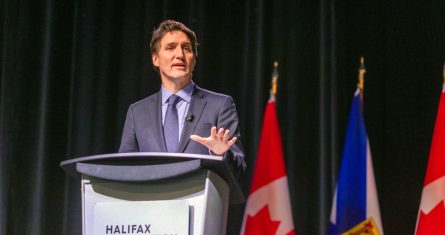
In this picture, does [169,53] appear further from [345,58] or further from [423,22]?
[423,22]

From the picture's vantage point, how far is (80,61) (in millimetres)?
3992

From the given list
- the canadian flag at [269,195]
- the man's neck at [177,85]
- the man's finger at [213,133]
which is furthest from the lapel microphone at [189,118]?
the canadian flag at [269,195]

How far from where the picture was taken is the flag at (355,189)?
Result: 2.91 metres

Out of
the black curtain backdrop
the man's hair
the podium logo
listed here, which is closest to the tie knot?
the man's hair

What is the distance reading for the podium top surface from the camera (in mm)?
1923

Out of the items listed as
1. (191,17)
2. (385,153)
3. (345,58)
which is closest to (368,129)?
(385,153)

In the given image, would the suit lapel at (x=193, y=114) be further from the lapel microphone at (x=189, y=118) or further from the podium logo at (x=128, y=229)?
the podium logo at (x=128, y=229)

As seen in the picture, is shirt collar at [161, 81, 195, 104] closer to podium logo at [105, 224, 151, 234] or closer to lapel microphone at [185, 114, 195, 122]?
lapel microphone at [185, 114, 195, 122]

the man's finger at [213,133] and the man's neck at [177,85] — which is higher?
the man's neck at [177,85]

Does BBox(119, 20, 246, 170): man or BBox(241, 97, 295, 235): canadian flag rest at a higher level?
BBox(119, 20, 246, 170): man

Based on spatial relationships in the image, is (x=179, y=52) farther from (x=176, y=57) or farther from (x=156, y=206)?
(x=156, y=206)

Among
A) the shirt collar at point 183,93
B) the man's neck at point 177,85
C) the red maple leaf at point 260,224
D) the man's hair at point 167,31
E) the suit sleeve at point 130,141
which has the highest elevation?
the man's hair at point 167,31

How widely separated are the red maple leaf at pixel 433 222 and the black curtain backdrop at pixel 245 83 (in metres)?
0.58

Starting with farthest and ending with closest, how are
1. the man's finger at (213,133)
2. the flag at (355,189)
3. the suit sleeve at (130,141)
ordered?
1. the flag at (355,189)
2. the suit sleeve at (130,141)
3. the man's finger at (213,133)
